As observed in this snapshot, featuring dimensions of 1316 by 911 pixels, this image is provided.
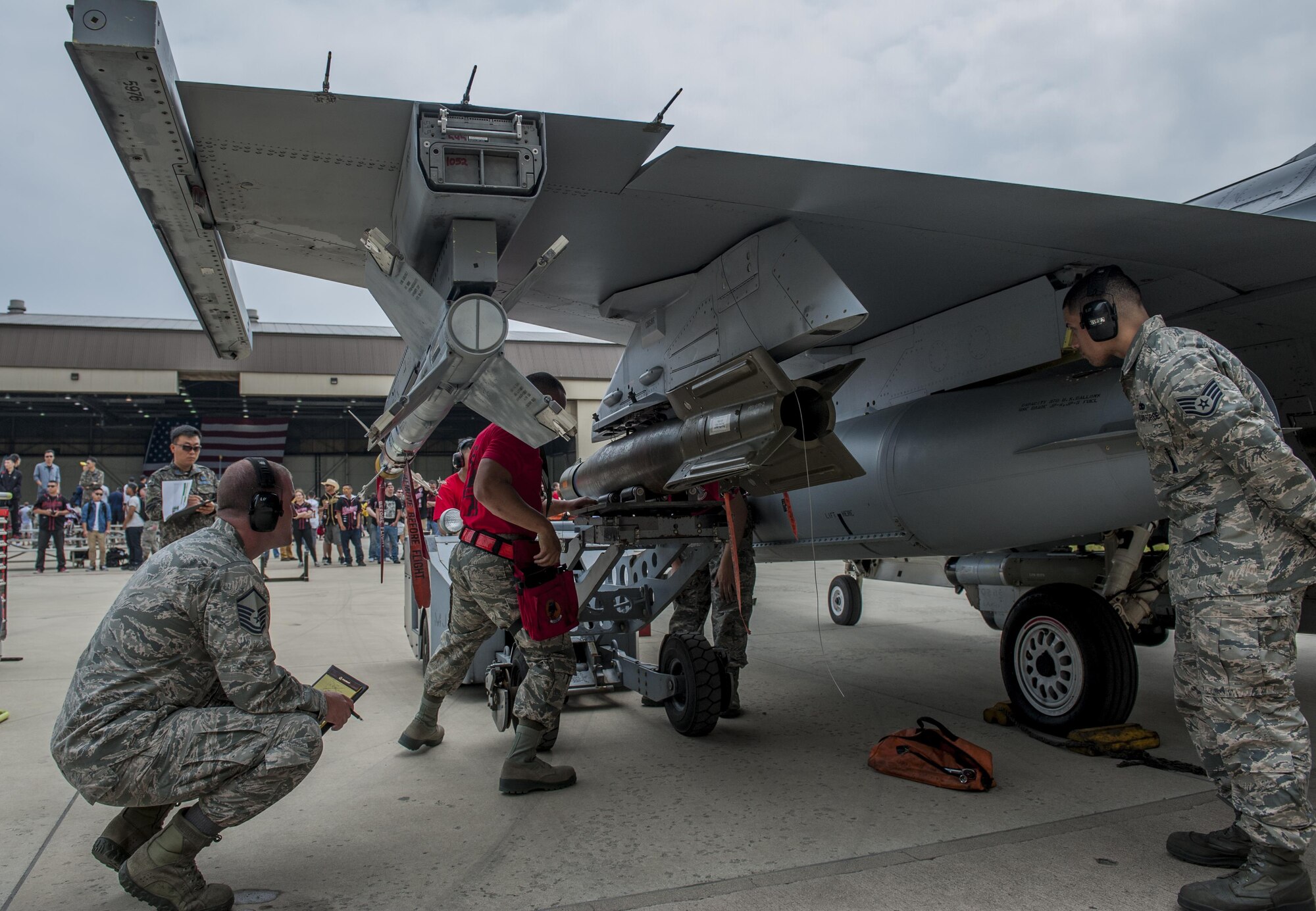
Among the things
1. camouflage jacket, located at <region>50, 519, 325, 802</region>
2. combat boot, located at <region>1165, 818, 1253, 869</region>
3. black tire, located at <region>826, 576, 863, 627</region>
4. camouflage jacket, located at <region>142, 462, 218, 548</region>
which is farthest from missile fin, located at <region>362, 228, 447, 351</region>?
black tire, located at <region>826, 576, 863, 627</region>

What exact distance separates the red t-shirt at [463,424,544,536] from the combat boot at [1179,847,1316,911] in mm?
2883

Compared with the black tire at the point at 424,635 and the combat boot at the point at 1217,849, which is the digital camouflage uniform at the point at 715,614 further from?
the combat boot at the point at 1217,849

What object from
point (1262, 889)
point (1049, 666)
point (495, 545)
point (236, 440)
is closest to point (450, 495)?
point (495, 545)

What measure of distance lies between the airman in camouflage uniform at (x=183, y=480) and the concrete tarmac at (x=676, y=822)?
132 centimetres

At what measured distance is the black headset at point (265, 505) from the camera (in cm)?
265

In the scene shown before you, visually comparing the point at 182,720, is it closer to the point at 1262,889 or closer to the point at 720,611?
the point at 1262,889

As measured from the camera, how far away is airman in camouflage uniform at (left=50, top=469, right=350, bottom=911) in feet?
7.72

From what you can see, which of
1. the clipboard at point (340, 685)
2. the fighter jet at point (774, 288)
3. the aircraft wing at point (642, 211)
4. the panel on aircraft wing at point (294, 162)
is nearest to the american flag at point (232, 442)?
the panel on aircraft wing at point (294, 162)

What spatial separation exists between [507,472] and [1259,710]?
3071 mm

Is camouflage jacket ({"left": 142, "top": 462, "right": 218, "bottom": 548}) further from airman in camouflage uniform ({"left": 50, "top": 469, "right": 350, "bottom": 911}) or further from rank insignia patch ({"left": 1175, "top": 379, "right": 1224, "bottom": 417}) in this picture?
rank insignia patch ({"left": 1175, "top": 379, "right": 1224, "bottom": 417})

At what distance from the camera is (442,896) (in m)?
2.62

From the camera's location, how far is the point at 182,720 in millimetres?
2428

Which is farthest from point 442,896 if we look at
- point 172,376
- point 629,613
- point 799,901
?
point 172,376

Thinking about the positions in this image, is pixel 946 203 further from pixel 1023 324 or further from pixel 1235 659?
pixel 1235 659
